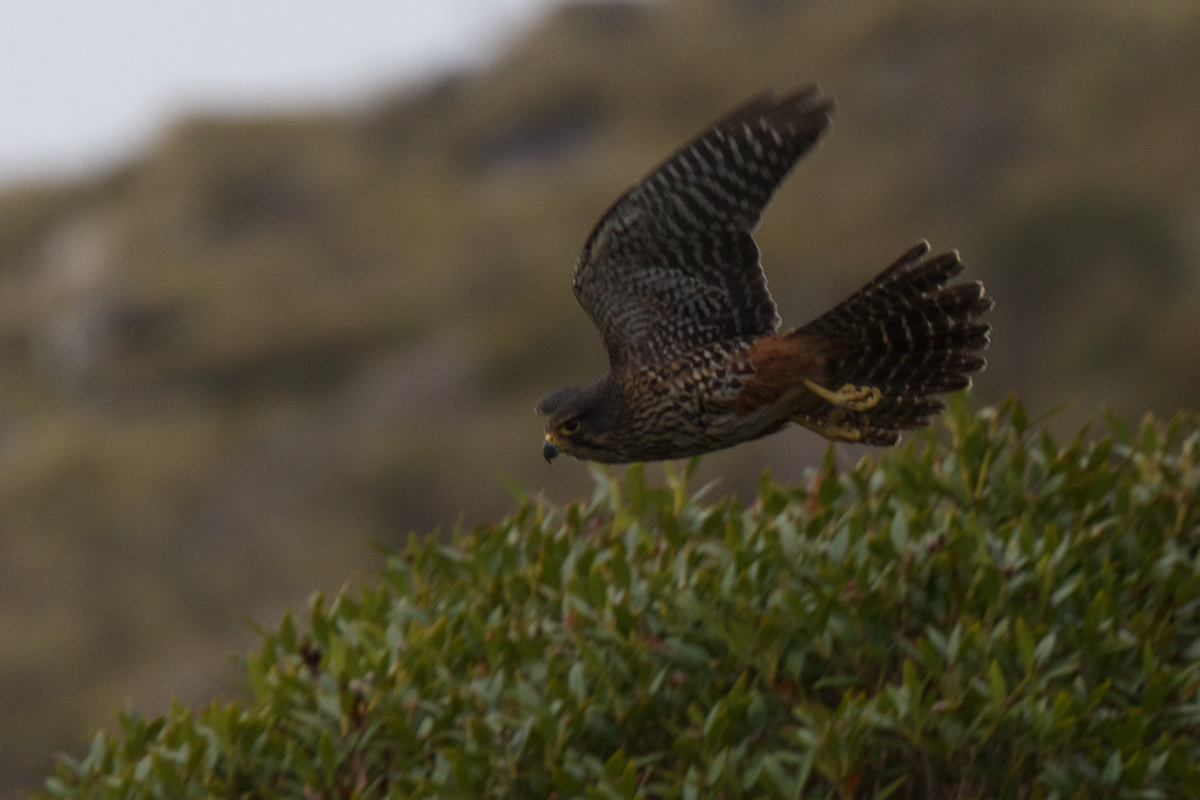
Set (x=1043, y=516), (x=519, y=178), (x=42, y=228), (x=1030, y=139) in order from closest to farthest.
A: (x=1043, y=516) < (x=1030, y=139) < (x=519, y=178) < (x=42, y=228)

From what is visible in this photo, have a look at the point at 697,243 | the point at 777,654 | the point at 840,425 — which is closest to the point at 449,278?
the point at 697,243

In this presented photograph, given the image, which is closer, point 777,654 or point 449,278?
point 777,654

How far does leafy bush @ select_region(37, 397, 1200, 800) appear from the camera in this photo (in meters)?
3.11

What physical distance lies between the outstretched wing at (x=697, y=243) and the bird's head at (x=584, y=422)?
24cm

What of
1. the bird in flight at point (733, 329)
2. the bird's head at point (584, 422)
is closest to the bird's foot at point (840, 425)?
the bird in flight at point (733, 329)

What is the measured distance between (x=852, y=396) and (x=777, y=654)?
0.61m

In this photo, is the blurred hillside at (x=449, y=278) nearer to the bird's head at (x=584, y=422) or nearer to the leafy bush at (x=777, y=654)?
the leafy bush at (x=777, y=654)

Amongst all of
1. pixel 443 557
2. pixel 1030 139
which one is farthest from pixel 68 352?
pixel 443 557

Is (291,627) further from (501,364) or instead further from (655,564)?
(501,364)

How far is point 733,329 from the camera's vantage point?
12.2ft

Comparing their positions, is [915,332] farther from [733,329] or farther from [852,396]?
[733,329]

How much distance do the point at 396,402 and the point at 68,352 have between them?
5.41 metres

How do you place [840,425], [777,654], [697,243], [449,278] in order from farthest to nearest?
[449,278]
[697,243]
[840,425]
[777,654]

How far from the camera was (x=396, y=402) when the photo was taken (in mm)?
19047
